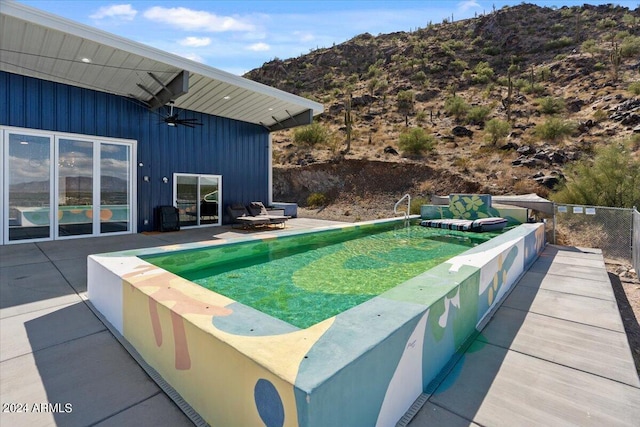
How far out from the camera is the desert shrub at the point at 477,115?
2000 centimetres

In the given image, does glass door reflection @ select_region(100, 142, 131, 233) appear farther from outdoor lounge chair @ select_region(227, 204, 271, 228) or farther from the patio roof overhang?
outdoor lounge chair @ select_region(227, 204, 271, 228)

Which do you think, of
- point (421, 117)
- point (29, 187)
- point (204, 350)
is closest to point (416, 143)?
point (421, 117)

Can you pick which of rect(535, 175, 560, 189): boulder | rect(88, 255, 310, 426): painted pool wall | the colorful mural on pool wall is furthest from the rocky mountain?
rect(88, 255, 310, 426): painted pool wall

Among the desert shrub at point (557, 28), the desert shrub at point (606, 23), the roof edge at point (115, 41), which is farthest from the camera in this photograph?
the desert shrub at point (557, 28)

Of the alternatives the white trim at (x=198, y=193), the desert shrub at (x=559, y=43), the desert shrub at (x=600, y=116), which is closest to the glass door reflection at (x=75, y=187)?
the white trim at (x=198, y=193)

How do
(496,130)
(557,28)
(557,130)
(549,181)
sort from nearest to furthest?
(549,181) < (557,130) < (496,130) < (557,28)

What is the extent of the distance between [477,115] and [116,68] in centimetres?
1968

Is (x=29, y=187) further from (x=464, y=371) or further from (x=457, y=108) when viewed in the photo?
(x=457, y=108)

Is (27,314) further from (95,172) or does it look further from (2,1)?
(95,172)

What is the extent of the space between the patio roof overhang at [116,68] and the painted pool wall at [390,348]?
6682 mm

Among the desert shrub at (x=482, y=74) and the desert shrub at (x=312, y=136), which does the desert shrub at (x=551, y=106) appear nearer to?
the desert shrub at (x=482, y=74)

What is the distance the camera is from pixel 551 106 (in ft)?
61.4

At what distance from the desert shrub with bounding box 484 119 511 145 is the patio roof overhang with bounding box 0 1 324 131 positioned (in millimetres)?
11867

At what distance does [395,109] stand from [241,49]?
1249cm
